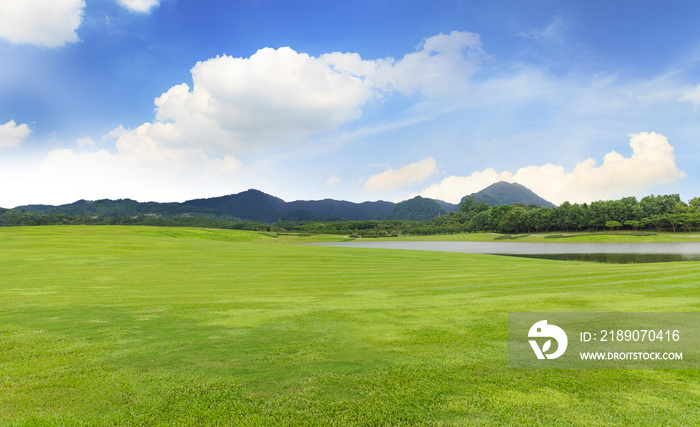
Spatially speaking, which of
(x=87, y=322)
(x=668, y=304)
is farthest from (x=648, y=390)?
(x=87, y=322)

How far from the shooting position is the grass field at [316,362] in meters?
4.83

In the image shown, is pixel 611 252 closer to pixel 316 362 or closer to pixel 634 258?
pixel 634 258

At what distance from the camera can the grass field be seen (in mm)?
4828

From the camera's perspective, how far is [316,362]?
6.68 m

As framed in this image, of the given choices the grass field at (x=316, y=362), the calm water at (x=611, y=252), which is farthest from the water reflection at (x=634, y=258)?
the grass field at (x=316, y=362)

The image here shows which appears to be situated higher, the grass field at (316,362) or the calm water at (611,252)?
the grass field at (316,362)

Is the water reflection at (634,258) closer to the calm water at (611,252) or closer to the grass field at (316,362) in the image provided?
Result: the calm water at (611,252)

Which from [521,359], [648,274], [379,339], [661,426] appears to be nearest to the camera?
[661,426]

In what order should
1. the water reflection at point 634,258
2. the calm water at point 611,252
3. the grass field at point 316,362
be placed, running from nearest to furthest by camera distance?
the grass field at point 316,362
the water reflection at point 634,258
the calm water at point 611,252

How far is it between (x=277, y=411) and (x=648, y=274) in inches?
768

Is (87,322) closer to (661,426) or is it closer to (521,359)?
(521,359)

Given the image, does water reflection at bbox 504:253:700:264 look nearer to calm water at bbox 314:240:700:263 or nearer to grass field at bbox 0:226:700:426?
calm water at bbox 314:240:700:263

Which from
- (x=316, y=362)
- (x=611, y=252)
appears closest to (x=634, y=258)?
(x=611, y=252)

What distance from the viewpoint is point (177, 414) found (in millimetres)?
4902
